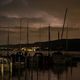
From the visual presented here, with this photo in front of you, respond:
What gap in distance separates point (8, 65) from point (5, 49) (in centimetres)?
2031

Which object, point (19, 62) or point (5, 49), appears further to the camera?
point (5, 49)

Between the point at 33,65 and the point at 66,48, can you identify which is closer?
the point at 33,65

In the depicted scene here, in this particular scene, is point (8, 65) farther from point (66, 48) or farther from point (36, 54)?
point (66, 48)

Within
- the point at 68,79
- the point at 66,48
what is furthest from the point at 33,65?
the point at 68,79

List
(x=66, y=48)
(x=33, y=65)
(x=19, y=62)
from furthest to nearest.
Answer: (x=66, y=48) < (x=33, y=65) < (x=19, y=62)

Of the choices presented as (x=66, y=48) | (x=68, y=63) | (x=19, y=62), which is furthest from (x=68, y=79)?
(x=66, y=48)

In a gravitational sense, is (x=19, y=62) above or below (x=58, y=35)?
below

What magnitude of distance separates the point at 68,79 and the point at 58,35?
67.4 feet

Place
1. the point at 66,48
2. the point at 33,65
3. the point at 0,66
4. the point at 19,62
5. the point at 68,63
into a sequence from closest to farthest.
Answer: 1. the point at 0,66
2. the point at 19,62
3. the point at 33,65
4. the point at 68,63
5. the point at 66,48

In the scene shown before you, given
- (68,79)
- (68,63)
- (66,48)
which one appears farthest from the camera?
(66,48)

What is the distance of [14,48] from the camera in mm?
52031

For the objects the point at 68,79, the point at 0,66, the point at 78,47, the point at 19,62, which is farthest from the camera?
the point at 78,47

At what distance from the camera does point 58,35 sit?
45.8 metres

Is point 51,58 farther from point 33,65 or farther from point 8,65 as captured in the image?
point 8,65
